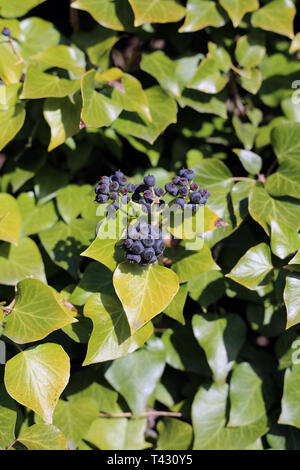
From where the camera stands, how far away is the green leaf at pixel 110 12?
5.28ft

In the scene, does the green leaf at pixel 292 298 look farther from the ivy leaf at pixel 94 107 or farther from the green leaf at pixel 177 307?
the ivy leaf at pixel 94 107

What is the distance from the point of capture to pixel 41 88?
152 cm

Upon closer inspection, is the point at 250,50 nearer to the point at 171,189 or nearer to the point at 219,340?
the point at 171,189

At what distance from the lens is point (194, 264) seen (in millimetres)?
1464

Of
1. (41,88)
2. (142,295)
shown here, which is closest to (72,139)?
(41,88)

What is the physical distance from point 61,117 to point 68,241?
0.43m

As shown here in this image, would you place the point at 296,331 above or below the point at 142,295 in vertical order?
below

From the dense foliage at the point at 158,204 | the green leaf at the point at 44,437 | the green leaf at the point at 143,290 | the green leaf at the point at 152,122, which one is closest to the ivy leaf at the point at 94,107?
the dense foliage at the point at 158,204

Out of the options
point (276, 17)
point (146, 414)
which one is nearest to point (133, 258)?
point (146, 414)

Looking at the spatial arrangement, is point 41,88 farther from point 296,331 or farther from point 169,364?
point 296,331

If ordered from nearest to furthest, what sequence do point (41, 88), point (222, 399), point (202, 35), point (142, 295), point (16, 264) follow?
point (142, 295), point (41, 88), point (16, 264), point (222, 399), point (202, 35)

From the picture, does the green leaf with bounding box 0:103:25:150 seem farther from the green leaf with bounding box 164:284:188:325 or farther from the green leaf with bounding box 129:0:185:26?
the green leaf with bounding box 164:284:188:325

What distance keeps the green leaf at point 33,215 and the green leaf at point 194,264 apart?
0.55 metres

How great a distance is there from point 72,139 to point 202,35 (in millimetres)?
662
